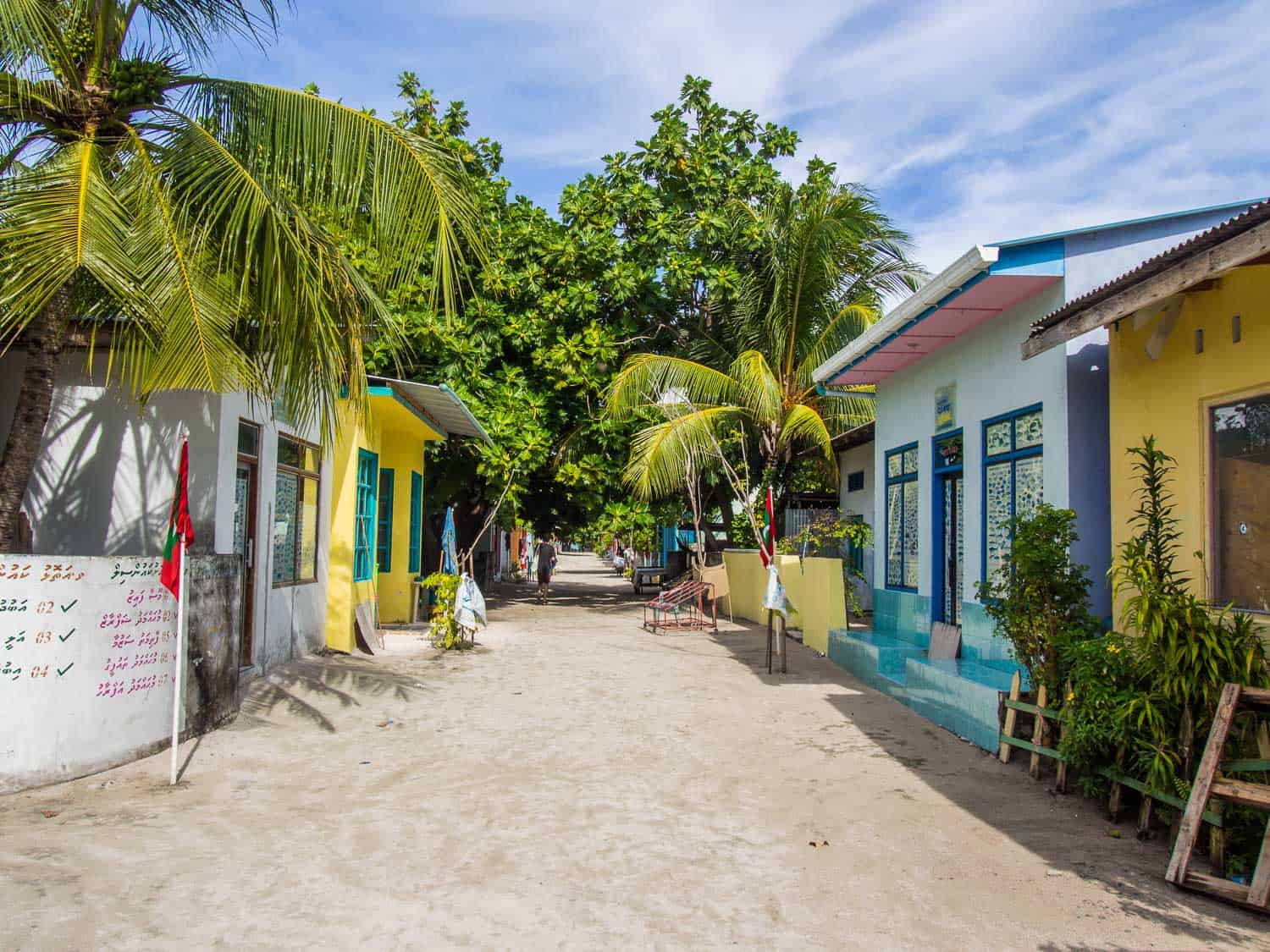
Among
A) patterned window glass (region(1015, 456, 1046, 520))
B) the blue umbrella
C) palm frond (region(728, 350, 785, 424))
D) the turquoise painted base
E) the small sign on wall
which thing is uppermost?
palm frond (region(728, 350, 785, 424))

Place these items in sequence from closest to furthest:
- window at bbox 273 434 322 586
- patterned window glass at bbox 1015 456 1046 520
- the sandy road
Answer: the sandy road → patterned window glass at bbox 1015 456 1046 520 → window at bbox 273 434 322 586

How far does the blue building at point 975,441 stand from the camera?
7496 millimetres

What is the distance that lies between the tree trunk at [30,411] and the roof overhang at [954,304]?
6.64m

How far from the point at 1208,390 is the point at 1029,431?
2.44 meters

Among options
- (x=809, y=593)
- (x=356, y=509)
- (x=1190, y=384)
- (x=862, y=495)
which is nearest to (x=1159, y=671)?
(x=1190, y=384)

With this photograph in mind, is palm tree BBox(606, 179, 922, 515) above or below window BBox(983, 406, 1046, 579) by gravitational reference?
above

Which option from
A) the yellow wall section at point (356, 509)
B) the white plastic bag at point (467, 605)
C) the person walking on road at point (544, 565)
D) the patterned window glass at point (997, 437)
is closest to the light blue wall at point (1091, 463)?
the patterned window glass at point (997, 437)

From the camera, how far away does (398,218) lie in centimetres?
673

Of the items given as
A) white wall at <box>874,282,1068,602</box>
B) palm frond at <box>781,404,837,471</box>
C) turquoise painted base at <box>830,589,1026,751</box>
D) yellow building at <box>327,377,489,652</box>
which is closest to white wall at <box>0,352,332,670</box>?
yellow building at <box>327,377,489,652</box>

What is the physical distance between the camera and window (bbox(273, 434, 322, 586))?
10281 mm

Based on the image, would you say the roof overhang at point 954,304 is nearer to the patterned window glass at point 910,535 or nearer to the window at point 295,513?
the patterned window glass at point 910,535

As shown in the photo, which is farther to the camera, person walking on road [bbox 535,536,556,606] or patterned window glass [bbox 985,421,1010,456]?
person walking on road [bbox 535,536,556,606]

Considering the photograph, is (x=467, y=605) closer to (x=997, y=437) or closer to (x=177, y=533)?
(x=177, y=533)

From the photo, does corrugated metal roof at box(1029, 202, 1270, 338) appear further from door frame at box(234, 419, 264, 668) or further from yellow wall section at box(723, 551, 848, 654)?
door frame at box(234, 419, 264, 668)
